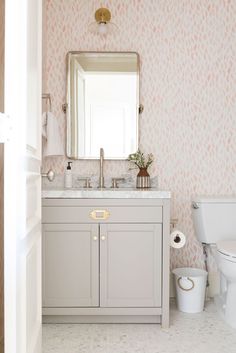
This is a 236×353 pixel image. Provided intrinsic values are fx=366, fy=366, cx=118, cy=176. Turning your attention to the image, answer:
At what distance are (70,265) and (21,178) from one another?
126 centimetres

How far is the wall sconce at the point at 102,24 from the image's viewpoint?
2.66m

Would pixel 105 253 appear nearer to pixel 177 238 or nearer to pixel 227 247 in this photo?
pixel 177 238

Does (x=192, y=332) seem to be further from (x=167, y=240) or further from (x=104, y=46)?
(x=104, y=46)

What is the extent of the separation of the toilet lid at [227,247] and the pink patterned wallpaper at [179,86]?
0.40 m

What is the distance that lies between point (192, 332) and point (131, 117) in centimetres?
154

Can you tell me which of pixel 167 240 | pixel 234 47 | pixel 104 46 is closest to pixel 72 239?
pixel 167 240

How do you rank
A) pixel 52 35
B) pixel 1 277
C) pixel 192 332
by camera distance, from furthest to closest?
pixel 52 35, pixel 192 332, pixel 1 277

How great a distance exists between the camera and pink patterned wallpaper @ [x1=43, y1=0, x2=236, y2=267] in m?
2.78

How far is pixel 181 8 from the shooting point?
2.79m

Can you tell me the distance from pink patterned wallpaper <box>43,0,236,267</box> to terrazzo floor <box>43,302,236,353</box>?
592 mm

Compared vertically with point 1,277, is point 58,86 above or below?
above

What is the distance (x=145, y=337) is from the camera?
2158 mm

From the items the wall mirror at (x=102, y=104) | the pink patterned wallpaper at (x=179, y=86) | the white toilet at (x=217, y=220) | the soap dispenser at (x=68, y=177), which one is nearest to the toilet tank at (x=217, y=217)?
the white toilet at (x=217, y=220)

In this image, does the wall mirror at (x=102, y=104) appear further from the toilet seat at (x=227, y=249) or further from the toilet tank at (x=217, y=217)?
the toilet seat at (x=227, y=249)
